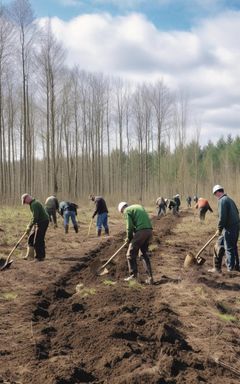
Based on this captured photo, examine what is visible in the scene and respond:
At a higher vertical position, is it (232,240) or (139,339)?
(232,240)

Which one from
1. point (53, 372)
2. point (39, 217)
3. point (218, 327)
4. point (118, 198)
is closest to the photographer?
point (53, 372)

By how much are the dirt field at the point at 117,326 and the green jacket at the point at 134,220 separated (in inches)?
43.8

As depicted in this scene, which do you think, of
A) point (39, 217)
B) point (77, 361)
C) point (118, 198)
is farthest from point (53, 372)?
point (118, 198)

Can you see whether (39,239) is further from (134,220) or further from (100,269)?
(134,220)

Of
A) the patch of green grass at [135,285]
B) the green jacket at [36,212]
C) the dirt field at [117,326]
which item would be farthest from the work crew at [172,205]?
the patch of green grass at [135,285]

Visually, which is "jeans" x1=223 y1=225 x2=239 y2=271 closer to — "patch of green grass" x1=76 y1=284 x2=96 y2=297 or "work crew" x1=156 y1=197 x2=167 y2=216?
"patch of green grass" x1=76 y1=284 x2=96 y2=297

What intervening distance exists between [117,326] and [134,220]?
369 cm

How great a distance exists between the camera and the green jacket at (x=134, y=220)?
30.9 feet

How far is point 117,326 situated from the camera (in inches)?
238

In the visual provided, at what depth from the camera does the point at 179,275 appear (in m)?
10.2

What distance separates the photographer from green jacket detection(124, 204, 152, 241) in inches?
370

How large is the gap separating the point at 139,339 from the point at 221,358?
1.05 metres

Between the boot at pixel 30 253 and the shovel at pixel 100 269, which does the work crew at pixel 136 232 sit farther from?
the boot at pixel 30 253

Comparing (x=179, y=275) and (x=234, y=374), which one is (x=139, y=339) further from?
(x=179, y=275)
